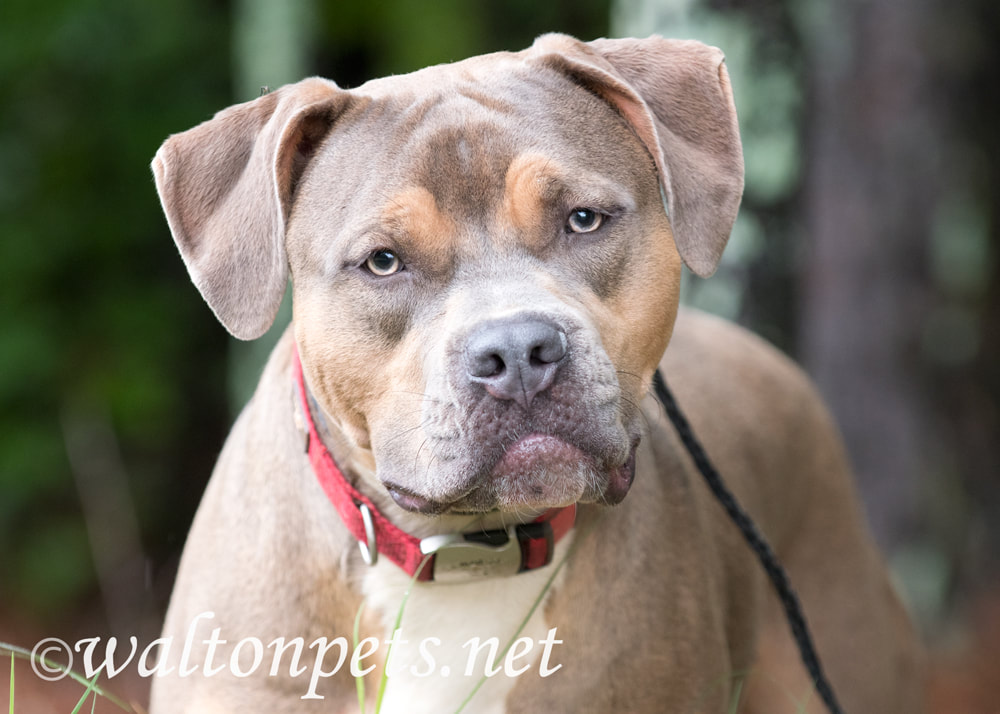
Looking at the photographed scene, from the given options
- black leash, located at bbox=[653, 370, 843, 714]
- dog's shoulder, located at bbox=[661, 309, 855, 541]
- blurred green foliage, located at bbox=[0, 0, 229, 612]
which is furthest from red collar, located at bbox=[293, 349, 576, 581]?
blurred green foliage, located at bbox=[0, 0, 229, 612]

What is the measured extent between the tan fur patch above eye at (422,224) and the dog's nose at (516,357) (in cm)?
30

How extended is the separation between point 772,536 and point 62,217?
4.70 m

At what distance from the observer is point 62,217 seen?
22.7 feet

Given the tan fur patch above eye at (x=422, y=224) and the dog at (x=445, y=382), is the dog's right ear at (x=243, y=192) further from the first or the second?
the tan fur patch above eye at (x=422, y=224)

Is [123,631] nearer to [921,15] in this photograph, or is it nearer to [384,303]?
[384,303]

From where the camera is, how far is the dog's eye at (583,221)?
2.72 metres

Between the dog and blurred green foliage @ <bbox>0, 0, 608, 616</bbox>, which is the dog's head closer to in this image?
the dog

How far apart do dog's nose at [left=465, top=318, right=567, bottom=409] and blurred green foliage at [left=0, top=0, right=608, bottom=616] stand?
14.0 feet

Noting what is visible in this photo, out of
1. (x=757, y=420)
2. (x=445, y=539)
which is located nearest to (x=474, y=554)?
(x=445, y=539)

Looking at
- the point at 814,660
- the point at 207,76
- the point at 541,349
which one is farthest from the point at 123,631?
the point at 541,349

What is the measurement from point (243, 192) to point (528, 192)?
0.69 m

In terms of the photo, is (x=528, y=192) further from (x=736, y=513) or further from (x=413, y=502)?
(x=736, y=513)

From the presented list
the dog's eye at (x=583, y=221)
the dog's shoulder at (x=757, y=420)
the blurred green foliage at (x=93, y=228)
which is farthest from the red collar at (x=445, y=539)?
the blurred green foliage at (x=93, y=228)

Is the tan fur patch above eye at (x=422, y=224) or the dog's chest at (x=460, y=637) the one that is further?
the dog's chest at (x=460, y=637)
